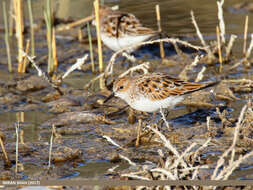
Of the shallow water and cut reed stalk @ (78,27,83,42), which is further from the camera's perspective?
cut reed stalk @ (78,27,83,42)

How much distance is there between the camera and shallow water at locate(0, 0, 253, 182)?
5.94 metres

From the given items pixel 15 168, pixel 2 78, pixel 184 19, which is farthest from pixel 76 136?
pixel 184 19

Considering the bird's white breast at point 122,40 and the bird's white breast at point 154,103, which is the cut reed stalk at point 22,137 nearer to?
the bird's white breast at point 154,103

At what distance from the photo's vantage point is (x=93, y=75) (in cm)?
947

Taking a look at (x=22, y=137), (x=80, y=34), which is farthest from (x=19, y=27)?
(x=22, y=137)

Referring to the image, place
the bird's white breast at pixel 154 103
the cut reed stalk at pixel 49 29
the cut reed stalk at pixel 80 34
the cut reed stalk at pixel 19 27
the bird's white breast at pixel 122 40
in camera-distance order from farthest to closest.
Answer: the cut reed stalk at pixel 80 34
the bird's white breast at pixel 122 40
the cut reed stalk at pixel 19 27
the cut reed stalk at pixel 49 29
the bird's white breast at pixel 154 103

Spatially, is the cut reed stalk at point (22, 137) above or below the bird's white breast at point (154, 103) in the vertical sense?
below

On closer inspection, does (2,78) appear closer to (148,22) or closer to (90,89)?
(90,89)

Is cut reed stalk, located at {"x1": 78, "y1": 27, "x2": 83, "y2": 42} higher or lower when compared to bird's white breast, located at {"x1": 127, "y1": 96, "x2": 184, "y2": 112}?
higher

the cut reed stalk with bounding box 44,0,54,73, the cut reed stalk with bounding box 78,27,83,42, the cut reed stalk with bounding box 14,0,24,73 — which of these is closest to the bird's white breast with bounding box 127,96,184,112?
the cut reed stalk with bounding box 44,0,54,73

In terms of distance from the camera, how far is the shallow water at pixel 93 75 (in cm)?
594

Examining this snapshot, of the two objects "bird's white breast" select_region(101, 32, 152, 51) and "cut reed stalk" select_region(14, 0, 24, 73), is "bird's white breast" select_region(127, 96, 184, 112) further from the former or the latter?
"cut reed stalk" select_region(14, 0, 24, 73)

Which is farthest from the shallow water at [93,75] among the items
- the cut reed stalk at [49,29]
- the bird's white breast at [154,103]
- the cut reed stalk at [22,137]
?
the bird's white breast at [154,103]

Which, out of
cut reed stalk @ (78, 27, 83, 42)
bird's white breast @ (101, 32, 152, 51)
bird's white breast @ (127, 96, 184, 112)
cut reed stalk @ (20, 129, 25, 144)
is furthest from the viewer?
cut reed stalk @ (78, 27, 83, 42)
